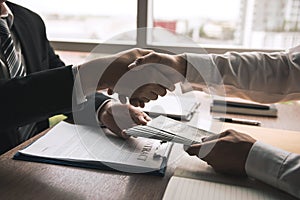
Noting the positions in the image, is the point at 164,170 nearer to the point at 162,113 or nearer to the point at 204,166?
the point at 204,166

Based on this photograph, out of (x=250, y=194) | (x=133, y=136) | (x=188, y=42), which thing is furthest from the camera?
(x=188, y=42)

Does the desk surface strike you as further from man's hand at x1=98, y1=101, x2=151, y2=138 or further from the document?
man's hand at x1=98, y1=101, x2=151, y2=138

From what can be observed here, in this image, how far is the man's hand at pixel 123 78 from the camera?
2.69ft

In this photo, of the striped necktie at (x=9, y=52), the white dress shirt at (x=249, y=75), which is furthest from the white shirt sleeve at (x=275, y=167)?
the striped necktie at (x=9, y=52)

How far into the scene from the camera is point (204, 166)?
0.74 metres

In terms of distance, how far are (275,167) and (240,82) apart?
37cm

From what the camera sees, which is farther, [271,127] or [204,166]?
[271,127]

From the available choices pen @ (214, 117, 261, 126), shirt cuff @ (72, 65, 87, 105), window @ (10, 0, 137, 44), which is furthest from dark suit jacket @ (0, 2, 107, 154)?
window @ (10, 0, 137, 44)

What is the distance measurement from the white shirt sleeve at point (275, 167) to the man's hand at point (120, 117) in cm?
34

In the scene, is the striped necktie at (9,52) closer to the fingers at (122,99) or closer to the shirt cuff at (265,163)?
the fingers at (122,99)

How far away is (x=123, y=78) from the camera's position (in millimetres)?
844

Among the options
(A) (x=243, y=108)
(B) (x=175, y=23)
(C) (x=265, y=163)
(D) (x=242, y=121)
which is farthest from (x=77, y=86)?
(B) (x=175, y=23)

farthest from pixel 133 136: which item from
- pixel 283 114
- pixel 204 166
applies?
pixel 283 114

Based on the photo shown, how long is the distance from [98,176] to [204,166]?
23cm
